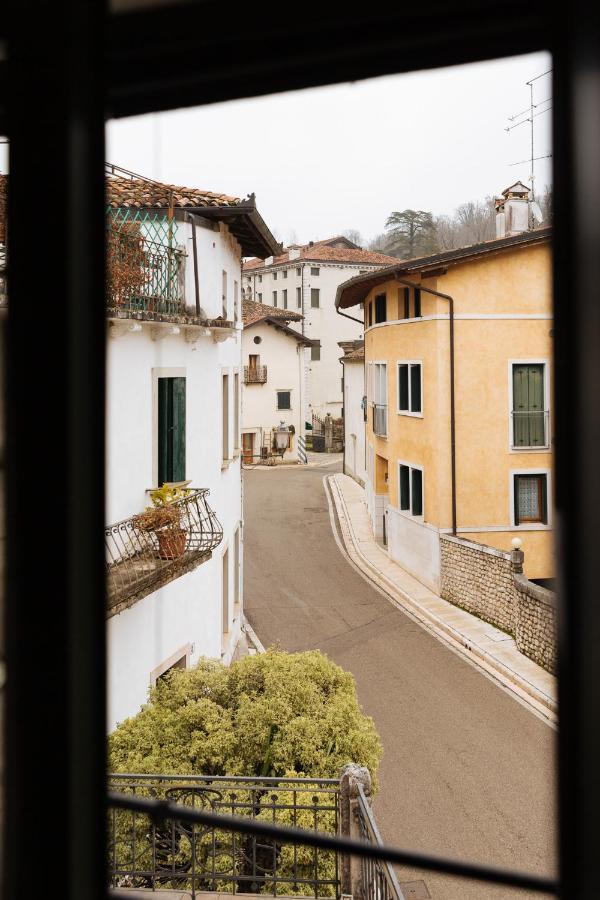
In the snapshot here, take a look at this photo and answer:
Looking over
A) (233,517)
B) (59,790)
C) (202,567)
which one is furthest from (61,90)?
(233,517)

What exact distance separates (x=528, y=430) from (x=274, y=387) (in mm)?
20838

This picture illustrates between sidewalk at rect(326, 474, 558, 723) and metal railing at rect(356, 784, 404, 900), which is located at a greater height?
metal railing at rect(356, 784, 404, 900)

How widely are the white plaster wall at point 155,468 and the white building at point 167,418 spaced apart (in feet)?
0.06

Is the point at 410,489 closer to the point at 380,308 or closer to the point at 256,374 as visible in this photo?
the point at 380,308

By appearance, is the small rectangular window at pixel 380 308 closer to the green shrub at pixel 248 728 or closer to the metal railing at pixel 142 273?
the metal railing at pixel 142 273

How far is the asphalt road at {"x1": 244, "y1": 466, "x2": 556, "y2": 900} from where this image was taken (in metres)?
6.84

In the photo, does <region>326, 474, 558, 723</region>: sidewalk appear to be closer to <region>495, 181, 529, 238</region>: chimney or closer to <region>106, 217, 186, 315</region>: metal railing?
<region>106, 217, 186, 315</region>: metal railing

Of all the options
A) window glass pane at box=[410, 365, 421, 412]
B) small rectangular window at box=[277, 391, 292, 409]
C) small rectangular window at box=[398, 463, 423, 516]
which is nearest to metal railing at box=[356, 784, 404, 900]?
small rectangular window at box=[398, 463, 423, 516]

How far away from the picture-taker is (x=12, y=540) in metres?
0.78

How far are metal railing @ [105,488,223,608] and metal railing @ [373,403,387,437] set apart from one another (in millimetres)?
11111

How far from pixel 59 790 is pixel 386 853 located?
429 millimetres

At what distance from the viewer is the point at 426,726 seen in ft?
30.6

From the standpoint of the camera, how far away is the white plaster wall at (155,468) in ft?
23.9

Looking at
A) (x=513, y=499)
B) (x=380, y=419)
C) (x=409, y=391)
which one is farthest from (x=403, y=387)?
(x=513, y=499)
